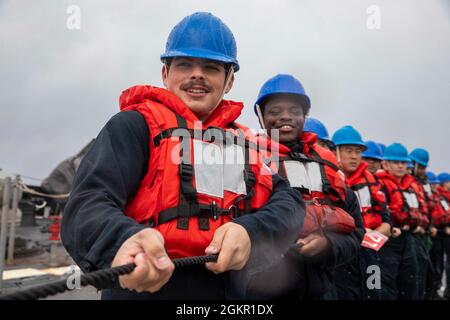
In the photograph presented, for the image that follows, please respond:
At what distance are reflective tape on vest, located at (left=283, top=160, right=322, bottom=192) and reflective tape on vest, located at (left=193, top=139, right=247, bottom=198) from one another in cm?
121

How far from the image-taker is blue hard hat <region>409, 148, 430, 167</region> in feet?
29.9

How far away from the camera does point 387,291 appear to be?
5500mm

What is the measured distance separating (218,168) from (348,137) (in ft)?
13.8

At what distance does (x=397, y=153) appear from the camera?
22.9 feet

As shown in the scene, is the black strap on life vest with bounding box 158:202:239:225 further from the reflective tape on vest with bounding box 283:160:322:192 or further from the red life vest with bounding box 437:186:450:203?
the red life vest with bounding box 437:186:450:203

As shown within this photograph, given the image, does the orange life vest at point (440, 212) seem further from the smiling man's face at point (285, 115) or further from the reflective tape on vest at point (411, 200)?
the smiling man's face at point (285, 115)

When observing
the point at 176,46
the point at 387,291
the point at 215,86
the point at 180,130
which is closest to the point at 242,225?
the point at 180,130

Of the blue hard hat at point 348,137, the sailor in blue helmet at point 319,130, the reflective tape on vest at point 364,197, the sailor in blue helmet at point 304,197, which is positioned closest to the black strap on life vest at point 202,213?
the sailor in blue helmet at point 304,197

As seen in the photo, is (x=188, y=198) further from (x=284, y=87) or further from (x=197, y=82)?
(x=284, y=87)

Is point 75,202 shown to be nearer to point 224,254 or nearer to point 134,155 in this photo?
point 134,155

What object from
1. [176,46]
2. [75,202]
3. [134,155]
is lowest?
[75,202]

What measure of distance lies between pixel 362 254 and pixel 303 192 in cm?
287

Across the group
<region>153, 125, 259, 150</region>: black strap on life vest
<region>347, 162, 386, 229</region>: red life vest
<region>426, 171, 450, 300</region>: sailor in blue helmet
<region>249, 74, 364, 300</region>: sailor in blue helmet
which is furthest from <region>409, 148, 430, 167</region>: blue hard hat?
<region>153, 125, 259, 150</region>: black strap on life vest

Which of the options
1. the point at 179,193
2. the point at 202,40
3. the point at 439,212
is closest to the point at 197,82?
the point at 202,40
